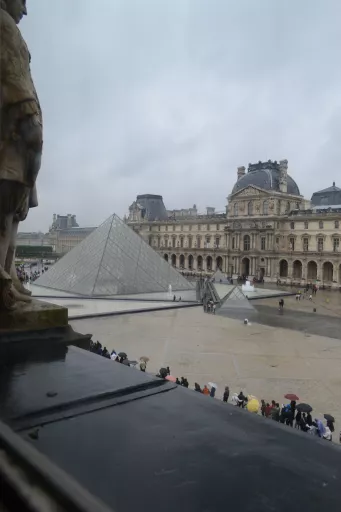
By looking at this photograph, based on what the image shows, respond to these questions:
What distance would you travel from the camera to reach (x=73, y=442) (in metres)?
1.43

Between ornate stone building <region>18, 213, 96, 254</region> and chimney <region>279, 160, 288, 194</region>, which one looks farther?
ornate stone building <region>18, 213, 96, 254</region>

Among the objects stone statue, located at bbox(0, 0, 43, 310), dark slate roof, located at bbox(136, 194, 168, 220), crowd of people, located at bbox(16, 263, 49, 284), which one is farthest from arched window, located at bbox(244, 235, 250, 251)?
stone statue, located at bbox(0, 0, 43, 310)

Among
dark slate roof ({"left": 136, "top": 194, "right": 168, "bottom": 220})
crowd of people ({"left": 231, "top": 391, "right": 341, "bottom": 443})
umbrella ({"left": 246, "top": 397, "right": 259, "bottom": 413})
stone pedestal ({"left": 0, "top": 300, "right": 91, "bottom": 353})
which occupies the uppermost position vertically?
dark slate roof ({"left": 136, "top": 194, "right": 168, "bottom": 220})

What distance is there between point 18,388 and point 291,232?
44.6 meters

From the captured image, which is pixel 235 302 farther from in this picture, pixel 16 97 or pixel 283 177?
pixel 283 177

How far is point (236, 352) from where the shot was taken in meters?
12.2

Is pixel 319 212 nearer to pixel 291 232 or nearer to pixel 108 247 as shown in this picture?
pixel 291 232

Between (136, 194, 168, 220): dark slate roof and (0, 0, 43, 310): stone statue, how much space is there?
62.5 m

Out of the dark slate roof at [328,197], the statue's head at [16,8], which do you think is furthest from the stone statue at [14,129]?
the dark slate roof at [328,197]

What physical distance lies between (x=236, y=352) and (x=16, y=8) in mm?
10873

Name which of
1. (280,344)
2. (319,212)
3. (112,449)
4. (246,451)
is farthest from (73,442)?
(319,212)

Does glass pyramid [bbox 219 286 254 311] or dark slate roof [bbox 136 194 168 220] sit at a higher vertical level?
dark slate roof [bbox 136 194 168 220]

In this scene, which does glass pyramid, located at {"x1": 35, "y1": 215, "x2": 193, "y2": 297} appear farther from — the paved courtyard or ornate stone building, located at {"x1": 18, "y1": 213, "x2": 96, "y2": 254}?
ornate stone building, located at {"x1": 18, "y1": 213, "x2": 96, "y2": 254}

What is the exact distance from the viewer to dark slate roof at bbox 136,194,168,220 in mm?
66062
